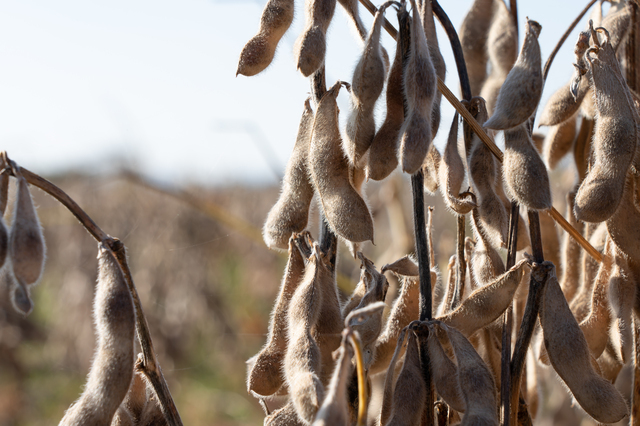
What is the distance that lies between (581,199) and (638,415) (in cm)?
41

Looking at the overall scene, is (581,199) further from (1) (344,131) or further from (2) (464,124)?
(1) (344,131)

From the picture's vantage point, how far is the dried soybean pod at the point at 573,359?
727mm

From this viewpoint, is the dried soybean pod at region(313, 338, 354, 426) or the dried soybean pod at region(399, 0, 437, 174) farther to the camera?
the dried soybean pod at region(399, 0, 437, 174)

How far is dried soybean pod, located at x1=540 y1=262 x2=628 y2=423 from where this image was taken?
73 cm

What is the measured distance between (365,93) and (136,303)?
38 centimetres

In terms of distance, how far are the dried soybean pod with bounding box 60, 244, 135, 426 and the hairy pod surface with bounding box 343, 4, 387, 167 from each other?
31cm

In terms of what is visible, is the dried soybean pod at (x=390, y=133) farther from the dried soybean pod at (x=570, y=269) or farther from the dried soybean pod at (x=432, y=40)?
the dried soybean pod at (x=570, y=269)

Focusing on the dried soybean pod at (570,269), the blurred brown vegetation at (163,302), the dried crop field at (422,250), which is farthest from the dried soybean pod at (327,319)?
the blurred brown vegetation at (163,302)

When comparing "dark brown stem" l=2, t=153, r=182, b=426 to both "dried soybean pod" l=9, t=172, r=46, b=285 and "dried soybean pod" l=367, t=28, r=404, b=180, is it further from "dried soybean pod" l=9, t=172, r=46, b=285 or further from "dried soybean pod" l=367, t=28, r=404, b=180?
"dried soybean pod" l=367, t=28, r=404, b=180

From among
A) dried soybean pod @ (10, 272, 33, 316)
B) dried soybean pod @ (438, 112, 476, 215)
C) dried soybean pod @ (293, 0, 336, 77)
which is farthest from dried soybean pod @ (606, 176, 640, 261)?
dried soybean pod @ (10, 272, 33, 316)

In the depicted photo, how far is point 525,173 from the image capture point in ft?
2.33

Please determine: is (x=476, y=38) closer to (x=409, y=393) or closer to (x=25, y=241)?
(x=409, y=393)

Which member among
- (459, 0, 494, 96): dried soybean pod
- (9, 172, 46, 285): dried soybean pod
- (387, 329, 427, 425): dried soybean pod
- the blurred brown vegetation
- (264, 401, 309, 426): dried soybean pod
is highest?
(459, 0, 494, 96): dried soybean pod

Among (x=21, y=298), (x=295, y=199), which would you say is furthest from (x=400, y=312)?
(x=21, y=298)
